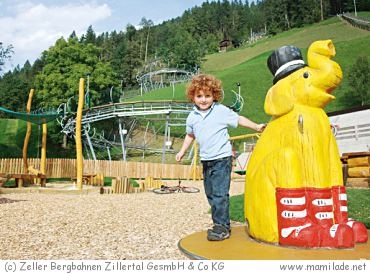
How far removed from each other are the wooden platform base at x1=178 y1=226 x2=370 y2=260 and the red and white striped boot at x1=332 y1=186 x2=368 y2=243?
0.33 feet

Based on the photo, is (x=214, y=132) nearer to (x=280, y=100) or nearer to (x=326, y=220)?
(x=280, y=100)

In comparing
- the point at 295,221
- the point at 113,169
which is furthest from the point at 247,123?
the point at 113,169

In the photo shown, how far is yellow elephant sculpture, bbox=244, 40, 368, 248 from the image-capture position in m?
4.00

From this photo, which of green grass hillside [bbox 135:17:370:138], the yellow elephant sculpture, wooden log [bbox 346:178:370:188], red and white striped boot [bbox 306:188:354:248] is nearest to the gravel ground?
the yellow elephant sculpture

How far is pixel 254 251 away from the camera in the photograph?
12.7 feet

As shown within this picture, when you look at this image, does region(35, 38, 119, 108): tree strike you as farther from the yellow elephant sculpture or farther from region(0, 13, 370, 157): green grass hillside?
the yellow elephant sculpture

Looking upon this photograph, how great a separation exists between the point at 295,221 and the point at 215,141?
1.21 metres

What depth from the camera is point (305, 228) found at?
13.0ft

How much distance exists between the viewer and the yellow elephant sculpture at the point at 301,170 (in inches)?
157

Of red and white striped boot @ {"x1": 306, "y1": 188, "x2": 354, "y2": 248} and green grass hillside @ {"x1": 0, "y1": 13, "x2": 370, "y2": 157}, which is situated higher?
green grass hillside @ {"x1": 0, "y1": 13, "x2": 370, "y2": 157}

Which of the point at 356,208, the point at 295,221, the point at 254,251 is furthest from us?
the point at 356,208

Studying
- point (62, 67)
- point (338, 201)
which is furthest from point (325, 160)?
point (62, 67)

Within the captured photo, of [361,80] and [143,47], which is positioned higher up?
[143,47]

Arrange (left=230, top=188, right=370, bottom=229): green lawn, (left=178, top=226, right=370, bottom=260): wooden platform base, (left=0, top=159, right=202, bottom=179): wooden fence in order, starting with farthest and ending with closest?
(left=0, top=159, right=202, bottom=179): wooden fence < (left=230, top=188, right=370, bottom=229): green lawn < (left=178, top=226, right=370, bottom=260): wooden platform base
